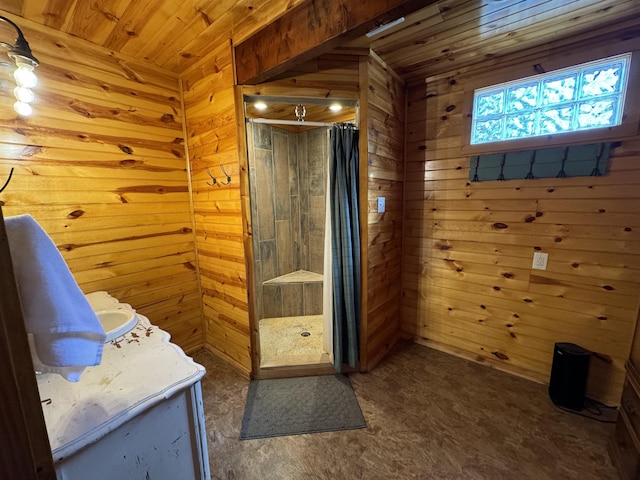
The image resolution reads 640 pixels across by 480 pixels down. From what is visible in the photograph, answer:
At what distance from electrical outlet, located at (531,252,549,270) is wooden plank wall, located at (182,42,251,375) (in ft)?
7.30

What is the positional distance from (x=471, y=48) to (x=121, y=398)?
279cm

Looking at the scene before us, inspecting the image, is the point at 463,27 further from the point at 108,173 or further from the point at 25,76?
the point at 108,173

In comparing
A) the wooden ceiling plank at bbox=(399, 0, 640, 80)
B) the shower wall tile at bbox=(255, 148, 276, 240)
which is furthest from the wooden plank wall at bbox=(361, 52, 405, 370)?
the shower wall tile at bbox=(255, 148, 276, 240)

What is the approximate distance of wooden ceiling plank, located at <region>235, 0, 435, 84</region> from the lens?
1.14m

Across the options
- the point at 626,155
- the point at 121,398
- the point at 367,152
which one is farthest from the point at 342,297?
the point at 626,155

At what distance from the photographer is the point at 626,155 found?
5.37 feet

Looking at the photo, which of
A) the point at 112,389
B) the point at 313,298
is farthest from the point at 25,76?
the point at 313,298

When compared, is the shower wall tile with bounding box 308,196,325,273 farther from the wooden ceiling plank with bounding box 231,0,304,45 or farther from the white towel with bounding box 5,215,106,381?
the white towel with bounding box 5,215,106,381

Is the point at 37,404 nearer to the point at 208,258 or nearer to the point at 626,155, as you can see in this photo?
the point at 208,258

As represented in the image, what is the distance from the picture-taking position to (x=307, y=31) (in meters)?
1.38

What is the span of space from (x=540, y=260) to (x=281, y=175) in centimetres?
276

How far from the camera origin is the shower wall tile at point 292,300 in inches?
128

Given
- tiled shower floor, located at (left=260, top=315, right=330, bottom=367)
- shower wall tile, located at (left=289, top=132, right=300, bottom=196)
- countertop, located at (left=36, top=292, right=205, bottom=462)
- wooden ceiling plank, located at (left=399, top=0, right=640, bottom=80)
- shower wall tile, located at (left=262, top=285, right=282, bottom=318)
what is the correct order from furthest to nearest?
shower wall tile, located at (left=289, top=132, right=300, bottom=196) < shower wall tile, located at (left=262, top=285, right=282, bottom=318) < tiled shower floor, located at (left=260, top=315, right=330, bottom=367) < wooden ceiling plank, located at (left=399, top=0, right=640, bottom=80) < countertop, located at (left=36, top=292, right=205, bottom=462)

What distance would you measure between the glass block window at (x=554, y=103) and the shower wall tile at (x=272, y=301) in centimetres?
256
